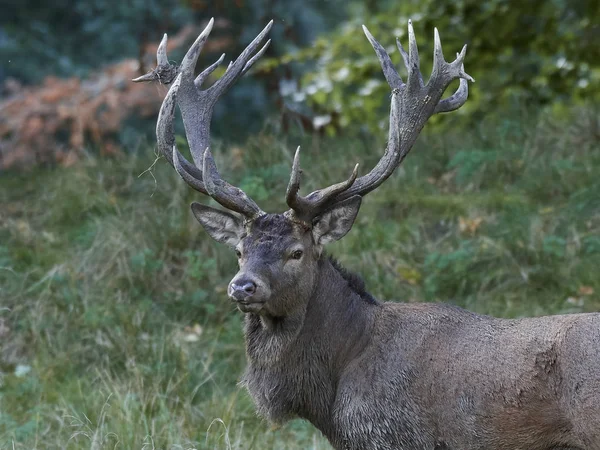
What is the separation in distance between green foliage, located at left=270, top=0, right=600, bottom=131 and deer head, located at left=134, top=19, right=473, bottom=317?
448 centimetres

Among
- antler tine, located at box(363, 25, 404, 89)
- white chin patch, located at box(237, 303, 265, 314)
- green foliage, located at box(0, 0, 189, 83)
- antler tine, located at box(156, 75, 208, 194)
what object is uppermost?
green foliage, located at box(0, 0, 189, 83)

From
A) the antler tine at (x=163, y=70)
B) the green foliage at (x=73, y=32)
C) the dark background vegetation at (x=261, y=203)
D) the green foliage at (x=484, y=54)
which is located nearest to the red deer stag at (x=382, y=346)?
the antler tine at (x=163, y=70)

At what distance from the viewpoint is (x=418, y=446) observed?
544 cm

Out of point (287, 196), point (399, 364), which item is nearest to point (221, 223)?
point (287, 196)

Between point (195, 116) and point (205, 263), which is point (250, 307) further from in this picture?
point (205, 263)

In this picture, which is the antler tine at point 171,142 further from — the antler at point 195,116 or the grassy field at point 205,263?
the grassy field at point 205,263

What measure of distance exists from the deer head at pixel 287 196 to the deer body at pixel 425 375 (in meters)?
0.21

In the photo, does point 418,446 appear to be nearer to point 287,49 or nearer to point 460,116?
point 460,116

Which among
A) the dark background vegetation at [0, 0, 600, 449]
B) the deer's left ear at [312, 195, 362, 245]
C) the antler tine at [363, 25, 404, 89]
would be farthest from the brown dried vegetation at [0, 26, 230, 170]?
the deer's left ear at [312, 195, 362, 245]

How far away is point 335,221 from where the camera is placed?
6.02 meters

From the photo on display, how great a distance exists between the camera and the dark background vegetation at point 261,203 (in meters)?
7.59

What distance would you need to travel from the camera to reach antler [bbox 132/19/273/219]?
19.3 ft

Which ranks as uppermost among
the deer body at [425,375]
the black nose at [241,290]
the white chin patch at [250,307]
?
the black nose at [241,290]

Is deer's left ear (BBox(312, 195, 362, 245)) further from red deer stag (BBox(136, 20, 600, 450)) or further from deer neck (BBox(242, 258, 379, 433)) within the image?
deer neck (BBox(242, 258, 379, 433))
